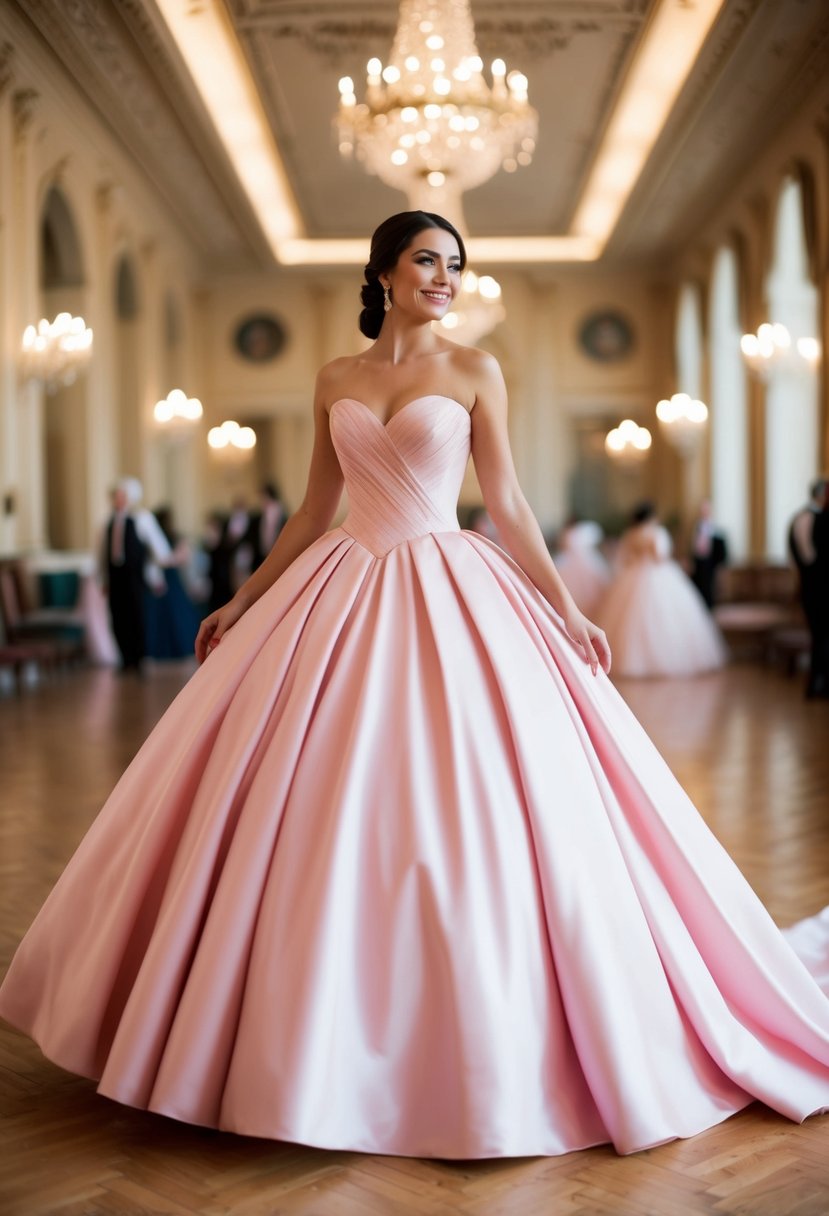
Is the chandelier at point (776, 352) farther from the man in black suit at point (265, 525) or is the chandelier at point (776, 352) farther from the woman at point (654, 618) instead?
the man in black suit at point (265, 525)

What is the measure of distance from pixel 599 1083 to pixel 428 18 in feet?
25.6

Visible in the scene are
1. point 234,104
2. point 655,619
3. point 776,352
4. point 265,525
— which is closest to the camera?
point 655,619

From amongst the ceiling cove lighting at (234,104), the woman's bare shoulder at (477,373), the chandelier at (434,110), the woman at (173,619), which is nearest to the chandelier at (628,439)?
the ceiling cove lighting at (234,104)

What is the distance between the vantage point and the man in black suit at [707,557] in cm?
1316

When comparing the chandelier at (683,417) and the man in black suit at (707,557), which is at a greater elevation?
the chandelier at (683,417)

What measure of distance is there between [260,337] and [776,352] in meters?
8.42

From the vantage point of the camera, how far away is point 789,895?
3.63 metres

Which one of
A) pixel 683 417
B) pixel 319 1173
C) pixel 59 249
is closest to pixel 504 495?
pixel 319 1173

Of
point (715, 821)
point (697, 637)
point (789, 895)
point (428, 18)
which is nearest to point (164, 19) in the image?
point (428, 18)

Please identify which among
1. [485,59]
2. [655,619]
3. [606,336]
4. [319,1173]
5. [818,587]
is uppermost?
[485,59]

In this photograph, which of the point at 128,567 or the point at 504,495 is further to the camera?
the point at 128,567

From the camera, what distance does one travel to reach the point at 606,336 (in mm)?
18219

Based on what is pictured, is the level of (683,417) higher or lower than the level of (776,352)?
lower

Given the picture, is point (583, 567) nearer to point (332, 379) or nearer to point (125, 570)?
point (125, 570)
